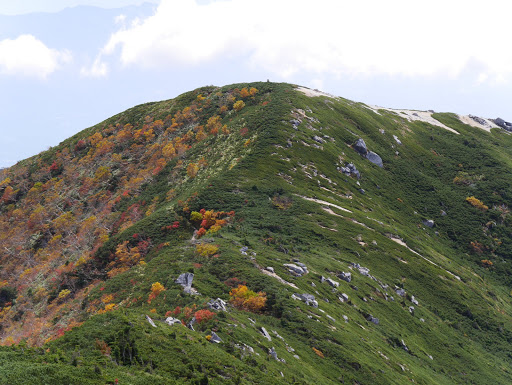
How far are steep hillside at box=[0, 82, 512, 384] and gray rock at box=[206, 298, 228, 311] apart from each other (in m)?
0.19

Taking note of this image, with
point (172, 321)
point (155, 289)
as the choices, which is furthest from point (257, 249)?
point (172, 321)

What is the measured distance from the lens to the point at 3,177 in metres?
134

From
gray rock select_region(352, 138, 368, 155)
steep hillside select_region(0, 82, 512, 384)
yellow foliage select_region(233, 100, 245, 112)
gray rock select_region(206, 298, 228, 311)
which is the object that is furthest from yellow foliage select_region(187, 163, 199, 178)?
gray rock select_region(206, 298, 228, 311)

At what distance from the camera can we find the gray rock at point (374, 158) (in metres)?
112

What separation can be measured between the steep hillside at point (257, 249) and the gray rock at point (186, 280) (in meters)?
0.25

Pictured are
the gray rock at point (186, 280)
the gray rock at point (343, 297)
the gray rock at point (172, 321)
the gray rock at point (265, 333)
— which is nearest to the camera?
the gray rock at point (172, 321)

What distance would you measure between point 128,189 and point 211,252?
5515 centimetres

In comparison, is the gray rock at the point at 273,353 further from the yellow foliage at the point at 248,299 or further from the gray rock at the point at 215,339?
the yellow foliage at the point at 248,299

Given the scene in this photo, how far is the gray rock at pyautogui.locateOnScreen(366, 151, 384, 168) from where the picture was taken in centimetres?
11212

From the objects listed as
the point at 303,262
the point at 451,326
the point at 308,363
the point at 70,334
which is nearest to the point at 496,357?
the point at 451,326

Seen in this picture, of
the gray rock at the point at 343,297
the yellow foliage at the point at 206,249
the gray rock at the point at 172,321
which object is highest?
the yellow foliage at the point at 206,249

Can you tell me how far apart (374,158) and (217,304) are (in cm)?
8643

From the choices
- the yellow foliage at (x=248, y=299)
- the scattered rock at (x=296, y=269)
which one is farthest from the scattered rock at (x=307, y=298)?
the scattered rock at (x=296, y=269)

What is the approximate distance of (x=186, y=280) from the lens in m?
43.4
